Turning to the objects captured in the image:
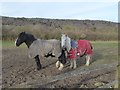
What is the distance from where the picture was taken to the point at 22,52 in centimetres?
2470

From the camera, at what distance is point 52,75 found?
15.8 m

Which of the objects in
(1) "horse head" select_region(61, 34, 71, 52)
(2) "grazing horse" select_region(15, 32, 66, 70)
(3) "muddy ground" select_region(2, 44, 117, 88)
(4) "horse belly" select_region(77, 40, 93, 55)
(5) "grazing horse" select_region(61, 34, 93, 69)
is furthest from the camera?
(4) "horse belly" select_region(77, 40, 93, 55)

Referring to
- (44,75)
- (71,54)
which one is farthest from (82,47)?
(44,75)

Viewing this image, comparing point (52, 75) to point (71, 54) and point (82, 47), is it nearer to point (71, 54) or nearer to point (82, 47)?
point (71, 54)

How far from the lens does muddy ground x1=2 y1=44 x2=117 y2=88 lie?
13367 mm

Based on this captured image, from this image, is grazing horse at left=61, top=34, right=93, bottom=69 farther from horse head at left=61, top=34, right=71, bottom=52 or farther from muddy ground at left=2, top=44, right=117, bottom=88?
muddy ground at left=2, top=44, right=117, bottom=88

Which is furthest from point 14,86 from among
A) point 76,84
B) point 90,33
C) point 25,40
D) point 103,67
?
point 90,33

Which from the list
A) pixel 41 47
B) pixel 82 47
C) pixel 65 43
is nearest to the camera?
pixel 41 47

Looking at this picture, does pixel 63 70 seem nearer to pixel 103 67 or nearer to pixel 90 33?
pixel 103 67

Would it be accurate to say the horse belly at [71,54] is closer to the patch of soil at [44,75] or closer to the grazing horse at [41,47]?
the patch of soil at [44,75]

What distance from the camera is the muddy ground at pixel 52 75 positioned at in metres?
13.4

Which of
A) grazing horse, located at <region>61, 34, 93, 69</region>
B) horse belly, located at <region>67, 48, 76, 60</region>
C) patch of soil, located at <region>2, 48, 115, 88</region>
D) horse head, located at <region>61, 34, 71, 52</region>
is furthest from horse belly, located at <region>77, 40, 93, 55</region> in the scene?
patch of soil, located at <region>2, 48, 115, 88</region>

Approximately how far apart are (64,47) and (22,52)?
803cm

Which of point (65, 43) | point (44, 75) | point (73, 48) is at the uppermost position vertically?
point (65, 43)
